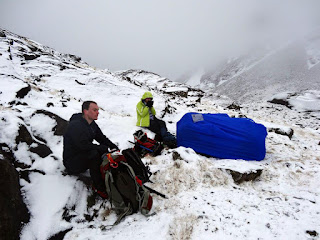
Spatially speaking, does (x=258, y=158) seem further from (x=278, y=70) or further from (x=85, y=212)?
(x=278, y=70)

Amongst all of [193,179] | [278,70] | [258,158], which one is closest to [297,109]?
[258,158]

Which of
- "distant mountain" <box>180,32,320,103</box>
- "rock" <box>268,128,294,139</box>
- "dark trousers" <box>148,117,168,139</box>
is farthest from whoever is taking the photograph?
"distant mountain" <box>180,32,320,103</box>

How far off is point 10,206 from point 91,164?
140 centimetres

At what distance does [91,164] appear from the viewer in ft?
12.3

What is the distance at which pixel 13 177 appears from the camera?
2932 millimetres

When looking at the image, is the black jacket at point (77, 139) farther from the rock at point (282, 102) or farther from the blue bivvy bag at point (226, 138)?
the rock at point (282, 102)

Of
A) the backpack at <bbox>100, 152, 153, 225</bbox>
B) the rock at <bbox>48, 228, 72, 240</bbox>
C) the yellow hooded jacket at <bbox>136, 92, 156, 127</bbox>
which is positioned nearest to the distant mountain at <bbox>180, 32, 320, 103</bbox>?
the yellow hooded jacket at <bbox>136, 92, 156, 127</bbox>

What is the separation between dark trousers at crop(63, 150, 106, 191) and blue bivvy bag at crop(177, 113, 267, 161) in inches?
135

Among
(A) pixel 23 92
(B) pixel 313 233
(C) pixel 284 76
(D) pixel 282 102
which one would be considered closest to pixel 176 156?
(B) pixel 313 233

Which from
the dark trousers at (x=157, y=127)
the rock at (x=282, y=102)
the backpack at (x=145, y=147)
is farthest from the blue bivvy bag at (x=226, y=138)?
the rock at (x=282, y=102)

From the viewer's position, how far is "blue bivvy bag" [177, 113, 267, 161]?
228 inches

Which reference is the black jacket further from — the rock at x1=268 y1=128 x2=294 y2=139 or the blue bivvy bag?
the rock at x1=268 y1=128 x2=294 y2=139

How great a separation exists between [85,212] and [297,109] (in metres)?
24.1

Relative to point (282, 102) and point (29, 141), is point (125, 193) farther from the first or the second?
point (282, 102)
